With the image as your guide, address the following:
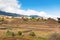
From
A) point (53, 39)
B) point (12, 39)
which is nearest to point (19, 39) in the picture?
point (12, 39)

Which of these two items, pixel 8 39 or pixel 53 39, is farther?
pixel 8 39

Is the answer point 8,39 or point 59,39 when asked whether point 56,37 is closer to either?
point 59,39

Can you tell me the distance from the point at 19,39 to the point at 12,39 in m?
1.07

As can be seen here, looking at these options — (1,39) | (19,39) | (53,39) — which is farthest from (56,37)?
(1,39)

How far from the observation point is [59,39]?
1203 inches

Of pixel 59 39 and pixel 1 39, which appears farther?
pixel 1 39

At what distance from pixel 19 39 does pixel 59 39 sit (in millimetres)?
7042

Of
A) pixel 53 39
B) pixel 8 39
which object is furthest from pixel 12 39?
pixel 53 39

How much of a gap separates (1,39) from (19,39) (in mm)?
2796

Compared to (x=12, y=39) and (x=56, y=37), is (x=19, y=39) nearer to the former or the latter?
(x=12, y=39)

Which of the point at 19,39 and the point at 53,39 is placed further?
the point at 19,39

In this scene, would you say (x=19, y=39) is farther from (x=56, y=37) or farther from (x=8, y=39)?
(x=56, y=37)

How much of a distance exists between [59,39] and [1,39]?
9.55m

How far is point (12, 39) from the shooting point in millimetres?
35000
